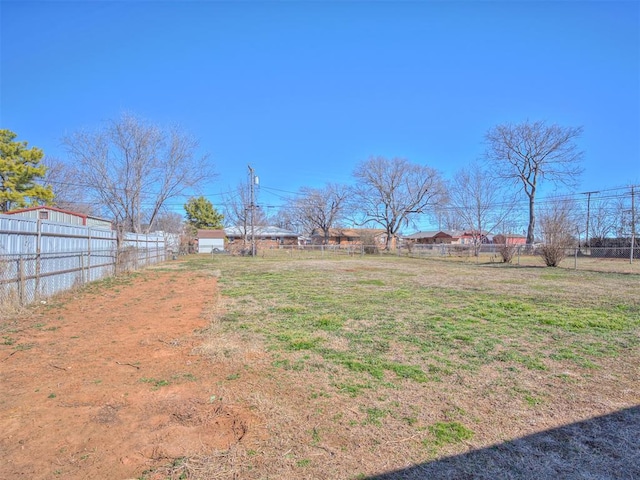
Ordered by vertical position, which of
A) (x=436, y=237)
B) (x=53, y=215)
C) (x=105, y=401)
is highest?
(x=436, y=237)

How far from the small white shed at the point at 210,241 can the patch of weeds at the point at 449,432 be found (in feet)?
130

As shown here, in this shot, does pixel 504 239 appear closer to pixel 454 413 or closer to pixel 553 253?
pixel 553 253

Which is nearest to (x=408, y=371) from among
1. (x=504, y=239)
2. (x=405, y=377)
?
(x=405, y=377)

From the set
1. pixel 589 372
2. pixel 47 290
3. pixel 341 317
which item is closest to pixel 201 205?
pixel 47 290

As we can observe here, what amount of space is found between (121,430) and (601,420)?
367 cm

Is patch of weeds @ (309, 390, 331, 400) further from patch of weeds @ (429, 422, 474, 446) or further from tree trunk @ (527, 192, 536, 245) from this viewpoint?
tree trunk @ (527, 192, 536, 245)

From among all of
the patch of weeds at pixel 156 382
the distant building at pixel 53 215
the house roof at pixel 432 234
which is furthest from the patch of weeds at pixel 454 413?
the house roof at pixel 432 234

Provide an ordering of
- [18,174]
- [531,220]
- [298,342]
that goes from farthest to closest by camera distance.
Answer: [531,220] → [18,174] → [298,342]

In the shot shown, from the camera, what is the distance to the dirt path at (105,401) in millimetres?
2252

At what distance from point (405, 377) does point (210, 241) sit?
1639 inches

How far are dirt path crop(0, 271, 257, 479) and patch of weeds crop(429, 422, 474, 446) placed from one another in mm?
1350

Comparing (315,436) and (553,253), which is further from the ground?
(553,253)

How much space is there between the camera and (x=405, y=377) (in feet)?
11.6

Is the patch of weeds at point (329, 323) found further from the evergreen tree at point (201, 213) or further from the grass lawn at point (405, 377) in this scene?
the evergreen tree at point (201, 213)
